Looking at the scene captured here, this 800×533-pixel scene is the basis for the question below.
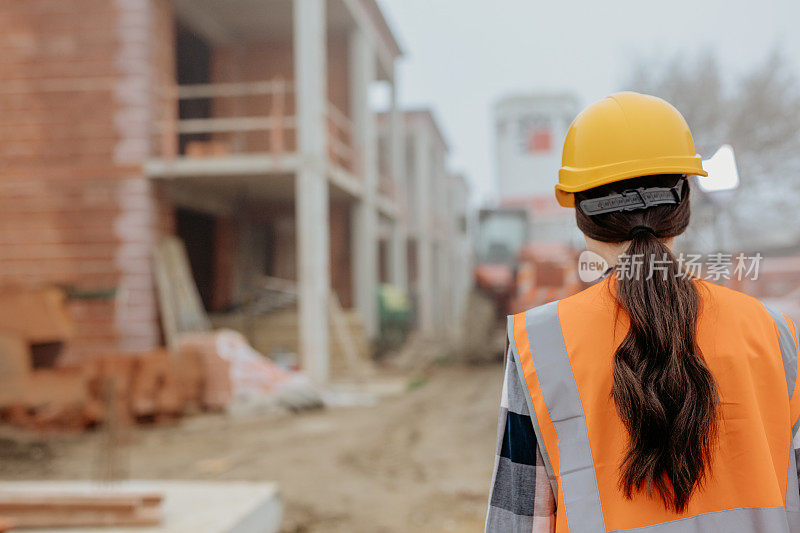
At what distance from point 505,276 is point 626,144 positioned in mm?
12005

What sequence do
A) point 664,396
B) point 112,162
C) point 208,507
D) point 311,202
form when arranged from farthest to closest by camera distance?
point 311,202 → point 112,162 → point 208,507 → point 664,396

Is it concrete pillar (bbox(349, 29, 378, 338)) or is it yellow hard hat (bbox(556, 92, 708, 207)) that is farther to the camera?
concrete pillar (bbox(349, 29, 378, 338))

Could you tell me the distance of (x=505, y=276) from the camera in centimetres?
1301

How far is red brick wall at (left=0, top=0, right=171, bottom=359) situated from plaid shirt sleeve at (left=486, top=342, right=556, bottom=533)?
9707mm

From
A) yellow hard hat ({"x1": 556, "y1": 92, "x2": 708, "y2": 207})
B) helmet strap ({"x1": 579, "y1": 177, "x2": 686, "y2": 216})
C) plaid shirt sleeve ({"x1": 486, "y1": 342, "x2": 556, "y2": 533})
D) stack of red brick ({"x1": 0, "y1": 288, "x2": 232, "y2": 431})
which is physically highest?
yellow hard hat ({"x1": 556, "y1": 92, "x2": 708, "y2": 207})

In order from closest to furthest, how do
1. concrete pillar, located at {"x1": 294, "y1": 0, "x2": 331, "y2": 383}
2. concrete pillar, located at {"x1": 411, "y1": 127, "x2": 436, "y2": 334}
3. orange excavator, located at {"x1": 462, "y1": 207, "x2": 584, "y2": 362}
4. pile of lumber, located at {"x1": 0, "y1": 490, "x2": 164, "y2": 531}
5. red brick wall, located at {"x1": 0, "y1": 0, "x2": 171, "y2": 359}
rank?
1. pile of lumber, located at {"x1": 0, "y1": 490, "x2": 164, "y2": 531}
2. red brick wall, located at {"x1": 0, "y1": 0, "x2": 171, "y2": 359}
3. concrete pillar, located at {"x1": 294, "y1": 0, "x2": 331, "y2": 383}
4. orange excavator, located at {"x1": 462, "y1": 207, "x2": 584, "y2": 362}
5. concrete pillar, located at {"x1": 411, "y1": 127, "x2": 436, "y2": 334}

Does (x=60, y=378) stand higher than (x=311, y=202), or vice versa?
(x=311, y=202)

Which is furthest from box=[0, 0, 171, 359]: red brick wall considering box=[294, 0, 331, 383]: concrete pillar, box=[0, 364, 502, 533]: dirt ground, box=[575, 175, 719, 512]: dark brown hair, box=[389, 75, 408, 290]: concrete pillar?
box=[575, 175, 719, 512]: dark brown hair

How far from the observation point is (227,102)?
1388 centimetres

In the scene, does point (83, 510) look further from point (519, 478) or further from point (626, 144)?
point (626, 144)

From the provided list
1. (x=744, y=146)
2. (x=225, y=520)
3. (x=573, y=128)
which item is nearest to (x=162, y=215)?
(x=225, y=520)

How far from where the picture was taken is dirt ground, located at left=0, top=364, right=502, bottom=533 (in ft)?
15.5

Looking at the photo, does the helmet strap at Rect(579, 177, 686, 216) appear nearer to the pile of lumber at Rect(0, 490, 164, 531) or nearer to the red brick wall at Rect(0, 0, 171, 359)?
the pile of lumber at Rect(0, 490, 164, 531)

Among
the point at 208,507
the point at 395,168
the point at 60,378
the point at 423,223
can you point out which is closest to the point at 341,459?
the point at 208,507
